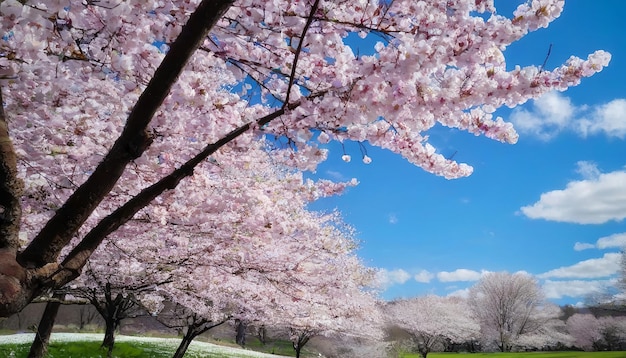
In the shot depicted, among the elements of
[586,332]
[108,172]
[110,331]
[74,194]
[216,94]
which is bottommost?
[110,331]

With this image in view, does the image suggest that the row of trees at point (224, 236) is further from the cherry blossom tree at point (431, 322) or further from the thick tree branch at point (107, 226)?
the cherry blossom tree at point (431, 322)

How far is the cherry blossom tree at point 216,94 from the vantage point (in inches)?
126

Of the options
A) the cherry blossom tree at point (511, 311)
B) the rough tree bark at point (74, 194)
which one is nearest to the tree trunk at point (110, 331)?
the rough tree bark at point (74, 194)

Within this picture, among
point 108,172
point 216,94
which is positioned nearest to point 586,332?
point 216,94

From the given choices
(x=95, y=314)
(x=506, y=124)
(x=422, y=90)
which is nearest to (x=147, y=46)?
(x=422, y=90)

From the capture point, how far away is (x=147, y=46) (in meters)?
4.35

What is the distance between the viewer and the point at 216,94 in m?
5.30

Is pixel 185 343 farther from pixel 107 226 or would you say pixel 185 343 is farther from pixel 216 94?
pixel 107 226

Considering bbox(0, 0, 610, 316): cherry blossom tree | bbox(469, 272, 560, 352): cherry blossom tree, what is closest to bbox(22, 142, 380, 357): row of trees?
bbox(0, 0, 610, 316): cherry blossom tree

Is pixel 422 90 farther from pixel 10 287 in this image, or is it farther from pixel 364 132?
pixel 10 287

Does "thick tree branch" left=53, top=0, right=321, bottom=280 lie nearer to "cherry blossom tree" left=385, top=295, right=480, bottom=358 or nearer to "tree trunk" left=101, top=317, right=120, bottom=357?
A: "tree trunk" left=101, top=317, right=120, bottom=357

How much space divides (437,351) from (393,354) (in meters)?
35.0

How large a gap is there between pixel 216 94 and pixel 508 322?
6042 centimetres

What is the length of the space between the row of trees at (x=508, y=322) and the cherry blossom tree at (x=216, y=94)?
48804 mm
